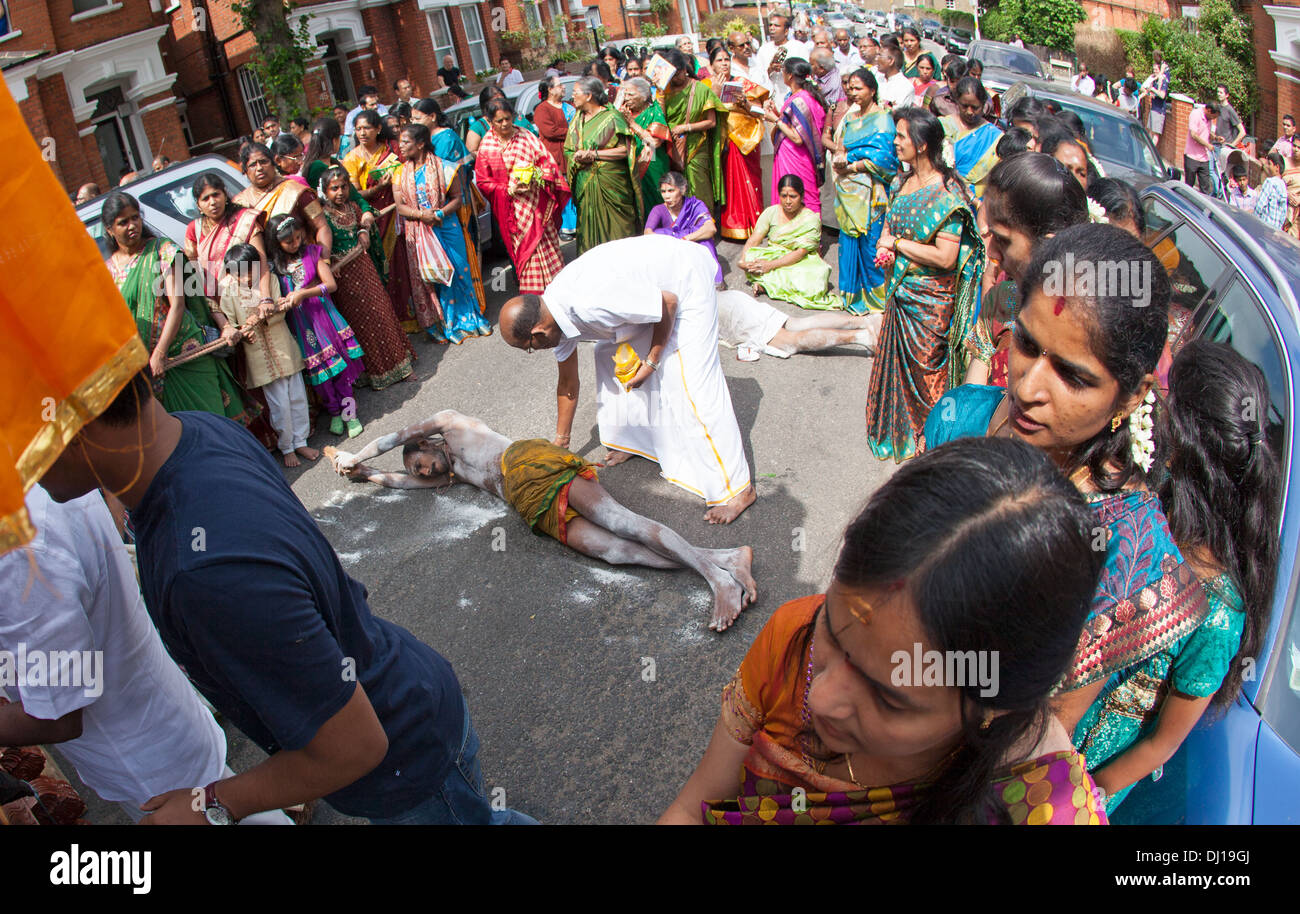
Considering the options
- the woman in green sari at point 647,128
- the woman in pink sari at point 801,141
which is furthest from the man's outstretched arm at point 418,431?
the woman in pink sari at point 801,141

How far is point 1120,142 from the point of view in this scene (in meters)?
7.38

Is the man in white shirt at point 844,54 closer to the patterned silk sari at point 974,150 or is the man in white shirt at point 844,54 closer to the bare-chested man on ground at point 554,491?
the patterned silk sari at point 974,150

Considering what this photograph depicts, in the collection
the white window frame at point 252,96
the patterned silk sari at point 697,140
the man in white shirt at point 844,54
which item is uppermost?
the white window frame at point 252,96

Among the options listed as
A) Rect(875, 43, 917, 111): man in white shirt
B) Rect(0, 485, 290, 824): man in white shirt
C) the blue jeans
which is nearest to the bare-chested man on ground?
the blue jeans

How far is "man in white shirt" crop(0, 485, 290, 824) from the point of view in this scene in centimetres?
149

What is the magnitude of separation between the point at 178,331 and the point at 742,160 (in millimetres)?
4948

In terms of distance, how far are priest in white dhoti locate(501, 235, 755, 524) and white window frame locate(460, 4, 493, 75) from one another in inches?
784

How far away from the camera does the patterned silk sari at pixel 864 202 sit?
572 cm

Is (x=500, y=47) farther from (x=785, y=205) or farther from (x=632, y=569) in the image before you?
(x=632, y=569)

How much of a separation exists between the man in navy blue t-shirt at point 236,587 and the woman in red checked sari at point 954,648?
70 centimetres

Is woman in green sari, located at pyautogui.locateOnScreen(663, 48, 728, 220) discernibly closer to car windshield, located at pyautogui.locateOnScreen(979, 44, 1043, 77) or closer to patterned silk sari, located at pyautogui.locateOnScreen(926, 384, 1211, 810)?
patterned silk sari, located at pyautogui.locateOnScreen(926, 384, 1211, 810)

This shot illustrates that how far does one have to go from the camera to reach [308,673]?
4.19 feet

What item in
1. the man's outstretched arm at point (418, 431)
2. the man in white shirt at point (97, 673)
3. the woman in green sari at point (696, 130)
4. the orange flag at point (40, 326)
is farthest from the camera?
the woman in green sari at point (696, 130)

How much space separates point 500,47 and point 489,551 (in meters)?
21.7
